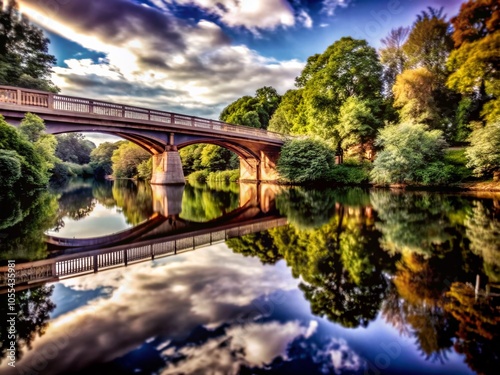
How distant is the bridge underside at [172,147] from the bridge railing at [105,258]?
15174 mm

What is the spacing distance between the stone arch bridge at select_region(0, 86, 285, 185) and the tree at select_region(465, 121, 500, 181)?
1726 centimetres

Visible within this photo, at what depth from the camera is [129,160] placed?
54.0 metres

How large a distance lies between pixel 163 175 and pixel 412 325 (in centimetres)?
2577

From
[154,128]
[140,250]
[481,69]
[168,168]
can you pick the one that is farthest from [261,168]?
[140,250]

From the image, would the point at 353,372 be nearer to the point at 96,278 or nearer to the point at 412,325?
the point at 412,325

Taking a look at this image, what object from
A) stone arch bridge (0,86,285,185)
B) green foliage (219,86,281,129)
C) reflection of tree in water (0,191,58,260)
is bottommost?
reflection of tree in water (0,191,58,260)

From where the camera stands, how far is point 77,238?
7227 millimetres

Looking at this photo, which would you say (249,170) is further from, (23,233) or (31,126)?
(23,233)

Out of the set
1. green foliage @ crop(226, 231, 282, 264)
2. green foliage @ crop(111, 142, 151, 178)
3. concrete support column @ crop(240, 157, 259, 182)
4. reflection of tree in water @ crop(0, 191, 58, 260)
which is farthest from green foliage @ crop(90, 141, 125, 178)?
green foliage @ crop(226, 231, 282, 264)

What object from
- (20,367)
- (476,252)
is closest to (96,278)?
(20,367)

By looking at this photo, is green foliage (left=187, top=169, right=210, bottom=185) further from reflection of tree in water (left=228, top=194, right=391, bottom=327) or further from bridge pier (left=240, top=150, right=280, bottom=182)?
reflection of tree in water (left=228, top=194, right=391, bottom=327)

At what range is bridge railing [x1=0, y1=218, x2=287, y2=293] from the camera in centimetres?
442

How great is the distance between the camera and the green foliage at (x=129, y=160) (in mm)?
52447

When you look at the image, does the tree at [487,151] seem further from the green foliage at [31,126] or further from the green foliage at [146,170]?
the green foliage at [146,170]
